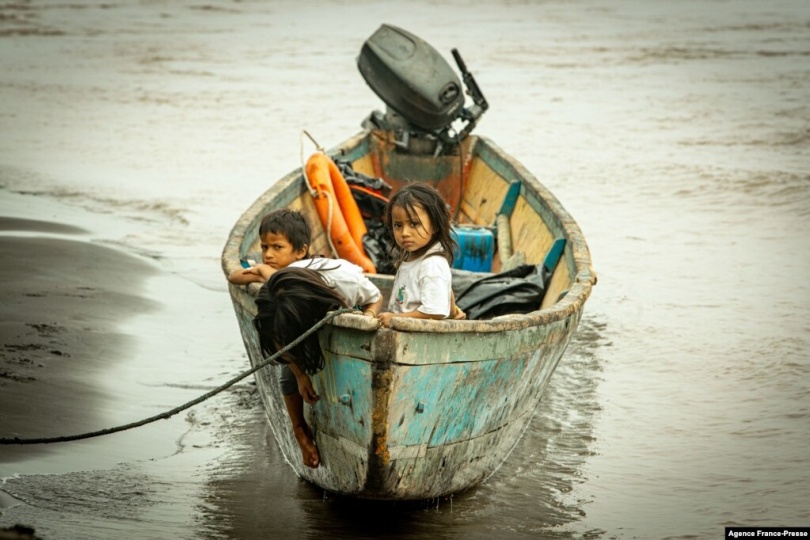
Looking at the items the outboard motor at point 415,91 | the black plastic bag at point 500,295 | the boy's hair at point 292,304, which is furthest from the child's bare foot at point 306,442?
the outboard motor at point 415,91

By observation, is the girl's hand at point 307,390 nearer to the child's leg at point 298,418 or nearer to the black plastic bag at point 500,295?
the child's leg at point 298,418

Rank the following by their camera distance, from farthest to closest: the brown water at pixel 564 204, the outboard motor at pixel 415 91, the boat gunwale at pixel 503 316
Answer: the outboard motor at pixel 415 91, the brown water at pixel 564 204, the boat gunwale at pixel 503 316

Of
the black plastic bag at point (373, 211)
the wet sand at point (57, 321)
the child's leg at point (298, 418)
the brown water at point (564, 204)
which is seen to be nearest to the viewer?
the child's leg at point (298, 418)

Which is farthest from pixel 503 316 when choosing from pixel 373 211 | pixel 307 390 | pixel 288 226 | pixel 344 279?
pixel 373 211

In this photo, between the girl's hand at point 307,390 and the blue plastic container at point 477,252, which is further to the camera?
the blue plastic container at point 477,252

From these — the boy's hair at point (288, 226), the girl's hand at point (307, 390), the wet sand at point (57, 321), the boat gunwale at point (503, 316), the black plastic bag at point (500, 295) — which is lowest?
the wet sand at point (57, 321)

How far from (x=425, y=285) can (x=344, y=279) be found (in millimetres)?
311

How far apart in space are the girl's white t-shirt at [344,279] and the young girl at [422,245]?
0.14 m

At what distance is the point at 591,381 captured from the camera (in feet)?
21.9

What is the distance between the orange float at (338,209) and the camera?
6.65m

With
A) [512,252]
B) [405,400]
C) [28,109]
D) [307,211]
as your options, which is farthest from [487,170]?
[28,109]

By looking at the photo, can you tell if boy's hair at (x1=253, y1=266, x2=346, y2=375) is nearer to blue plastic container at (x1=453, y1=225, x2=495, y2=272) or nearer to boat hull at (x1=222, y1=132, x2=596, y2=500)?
boat hull at (x1=222, y1=132, x2=596, y2=500)

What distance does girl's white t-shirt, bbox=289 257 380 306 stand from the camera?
4.14 m

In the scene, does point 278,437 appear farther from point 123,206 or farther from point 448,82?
point 123,206
